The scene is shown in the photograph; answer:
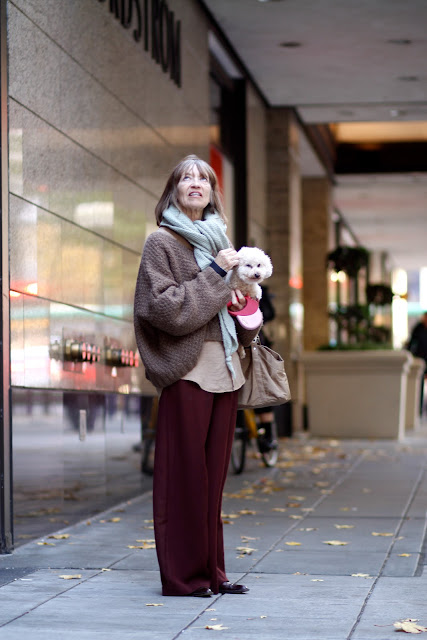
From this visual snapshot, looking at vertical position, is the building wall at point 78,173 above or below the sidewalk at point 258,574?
above

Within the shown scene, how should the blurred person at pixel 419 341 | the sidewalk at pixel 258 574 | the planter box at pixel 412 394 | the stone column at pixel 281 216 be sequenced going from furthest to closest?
the blurred person at pixel 419 341 < the planter box at pixel 412 394 < the stone column at pixel 281 216 < the sidewalk at pixel 258 574

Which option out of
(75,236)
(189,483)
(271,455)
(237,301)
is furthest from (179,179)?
(271,455)

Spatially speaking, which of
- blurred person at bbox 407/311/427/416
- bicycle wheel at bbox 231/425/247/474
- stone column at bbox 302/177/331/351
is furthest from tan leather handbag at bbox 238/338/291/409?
blurred person at bbox 407/311/427/416

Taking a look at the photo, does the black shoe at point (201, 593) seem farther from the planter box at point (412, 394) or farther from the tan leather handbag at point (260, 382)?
the planter box at point (412, 394)

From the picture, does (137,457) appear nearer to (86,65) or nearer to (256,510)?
(256,510)

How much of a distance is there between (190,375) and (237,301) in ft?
1.16

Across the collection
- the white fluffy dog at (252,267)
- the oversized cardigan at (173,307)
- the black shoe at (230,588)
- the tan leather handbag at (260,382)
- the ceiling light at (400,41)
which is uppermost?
the ceiling light at (400,41)

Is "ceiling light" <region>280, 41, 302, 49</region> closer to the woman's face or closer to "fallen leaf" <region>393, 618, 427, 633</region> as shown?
the woman's face

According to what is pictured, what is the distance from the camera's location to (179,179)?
450 cm

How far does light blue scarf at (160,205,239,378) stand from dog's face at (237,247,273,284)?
17 cm

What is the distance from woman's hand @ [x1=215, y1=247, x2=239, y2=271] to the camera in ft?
14.2

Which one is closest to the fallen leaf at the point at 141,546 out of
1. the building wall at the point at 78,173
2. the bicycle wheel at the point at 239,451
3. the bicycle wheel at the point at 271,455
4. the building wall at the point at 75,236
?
the building wall at the point at 75,236

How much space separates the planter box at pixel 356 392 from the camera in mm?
14336

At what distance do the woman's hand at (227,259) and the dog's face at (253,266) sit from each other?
0.08 feet
